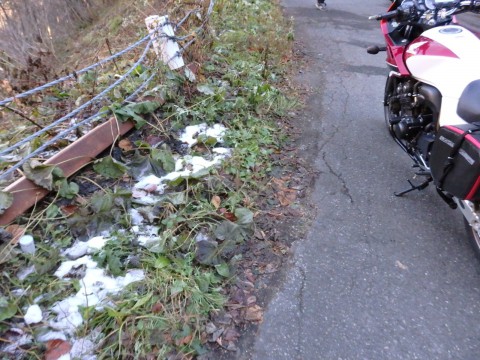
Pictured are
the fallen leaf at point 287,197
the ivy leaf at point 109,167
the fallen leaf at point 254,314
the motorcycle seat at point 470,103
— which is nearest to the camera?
the fallen leaf at point 254,314

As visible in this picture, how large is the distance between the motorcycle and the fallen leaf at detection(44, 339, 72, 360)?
2362mm

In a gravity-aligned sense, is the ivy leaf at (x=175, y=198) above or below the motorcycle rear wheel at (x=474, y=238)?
above

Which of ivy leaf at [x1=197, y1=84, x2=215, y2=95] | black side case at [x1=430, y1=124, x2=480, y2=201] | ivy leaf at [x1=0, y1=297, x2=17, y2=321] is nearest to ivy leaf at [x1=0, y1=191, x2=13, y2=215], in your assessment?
ivy leaf at [x1=0, y1=297, x2=17, y2=321]

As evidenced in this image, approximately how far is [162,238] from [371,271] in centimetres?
142

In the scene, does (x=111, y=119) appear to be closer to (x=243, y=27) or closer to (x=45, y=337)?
(x=45, y=337)

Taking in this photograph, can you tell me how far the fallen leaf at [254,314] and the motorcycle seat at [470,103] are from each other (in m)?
1.78

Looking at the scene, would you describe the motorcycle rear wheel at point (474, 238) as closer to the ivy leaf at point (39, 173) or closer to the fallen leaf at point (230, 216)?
the fallen leaf at point (230, 216)

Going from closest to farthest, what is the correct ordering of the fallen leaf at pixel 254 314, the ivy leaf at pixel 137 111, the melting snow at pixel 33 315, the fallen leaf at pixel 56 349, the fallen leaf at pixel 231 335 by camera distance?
the fallen leaf at pixel 56 349 → the melting snow at pixel 33 315 → the fallen leaf at pixel 231 335 → the fallen leaf at pixel 254 314 → the ivy leaf at pixel 137 111

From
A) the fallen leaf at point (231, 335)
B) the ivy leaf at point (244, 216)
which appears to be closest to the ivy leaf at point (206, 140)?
the ivy leaf at point (244, 216)

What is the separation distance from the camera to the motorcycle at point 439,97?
2219mm

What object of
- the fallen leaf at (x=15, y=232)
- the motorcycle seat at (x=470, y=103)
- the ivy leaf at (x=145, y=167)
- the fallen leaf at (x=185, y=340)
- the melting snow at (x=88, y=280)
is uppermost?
the motorcycle seat at (x=470, y=103)

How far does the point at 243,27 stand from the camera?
6.25 m

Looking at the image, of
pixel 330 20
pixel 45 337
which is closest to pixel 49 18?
pixel 330 20

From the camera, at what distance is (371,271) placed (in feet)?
8.16
